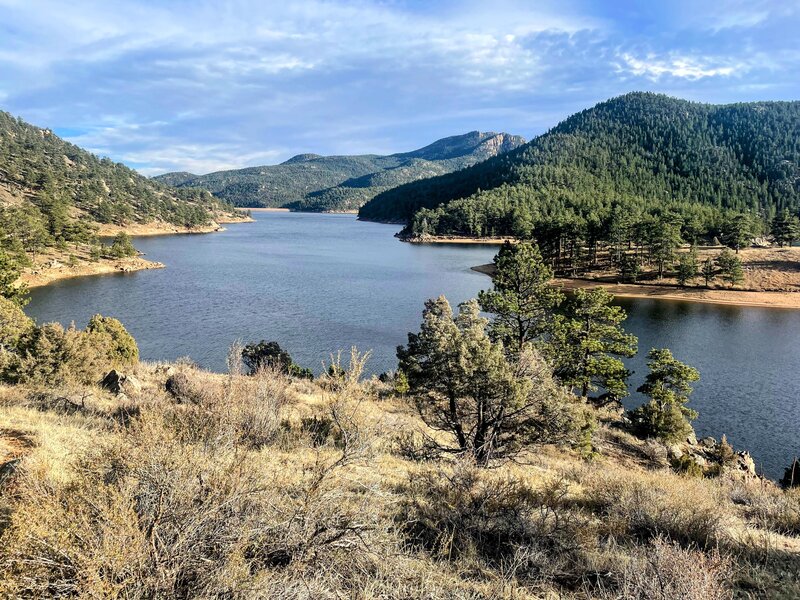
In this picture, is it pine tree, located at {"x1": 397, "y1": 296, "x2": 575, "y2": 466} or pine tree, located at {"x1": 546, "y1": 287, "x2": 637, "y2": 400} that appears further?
pine tree, located at {"x1": 546, "y1": 287, "x2": 637, "y2": 400}

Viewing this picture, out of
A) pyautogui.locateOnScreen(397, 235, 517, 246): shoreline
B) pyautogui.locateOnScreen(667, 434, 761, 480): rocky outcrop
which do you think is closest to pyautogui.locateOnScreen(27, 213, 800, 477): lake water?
pyautogui.locateOnScreen(667, 434, 761, 480): rocky outcrop

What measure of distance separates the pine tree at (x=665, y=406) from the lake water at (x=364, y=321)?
2.75 meters

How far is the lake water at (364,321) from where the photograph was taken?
1057 inches

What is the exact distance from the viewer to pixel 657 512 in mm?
8211

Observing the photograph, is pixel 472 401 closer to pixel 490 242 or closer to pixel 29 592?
pixel 29 592

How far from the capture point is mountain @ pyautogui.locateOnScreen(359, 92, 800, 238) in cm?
12862

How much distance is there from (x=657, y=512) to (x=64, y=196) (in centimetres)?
12926

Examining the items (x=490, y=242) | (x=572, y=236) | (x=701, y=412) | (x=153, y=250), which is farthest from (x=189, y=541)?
(x=490, y=242)

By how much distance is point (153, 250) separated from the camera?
94.2m

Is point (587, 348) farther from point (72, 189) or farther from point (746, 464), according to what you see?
point (72, 189)

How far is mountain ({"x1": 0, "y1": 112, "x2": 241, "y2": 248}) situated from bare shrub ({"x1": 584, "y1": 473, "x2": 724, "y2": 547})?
63538mm

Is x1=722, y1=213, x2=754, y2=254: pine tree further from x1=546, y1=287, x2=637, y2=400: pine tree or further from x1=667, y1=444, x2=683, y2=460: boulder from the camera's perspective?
x1=667, y1=444, x2=683, y2=460: boulder

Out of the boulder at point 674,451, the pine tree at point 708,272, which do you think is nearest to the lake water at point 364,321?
the boulder at point 674,451

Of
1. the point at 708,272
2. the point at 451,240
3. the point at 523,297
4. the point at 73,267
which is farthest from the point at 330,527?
the point at 451,240
